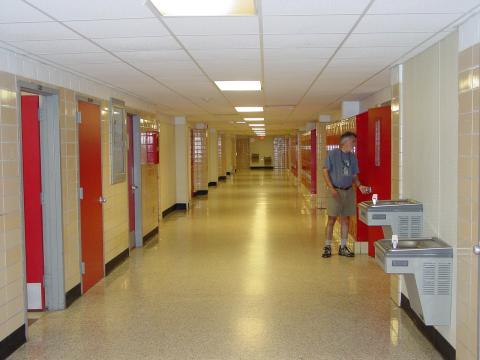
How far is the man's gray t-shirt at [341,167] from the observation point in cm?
674

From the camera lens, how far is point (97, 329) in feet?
14.5

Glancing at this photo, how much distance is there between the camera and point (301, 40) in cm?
389

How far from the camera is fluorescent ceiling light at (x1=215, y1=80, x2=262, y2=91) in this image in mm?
6316

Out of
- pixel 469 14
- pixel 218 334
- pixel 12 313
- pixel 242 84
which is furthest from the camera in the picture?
pixel 242 84

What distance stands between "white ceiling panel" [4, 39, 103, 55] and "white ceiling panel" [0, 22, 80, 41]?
0.45ft

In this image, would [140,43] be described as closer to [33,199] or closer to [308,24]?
[308,24]

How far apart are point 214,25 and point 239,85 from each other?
321 cm

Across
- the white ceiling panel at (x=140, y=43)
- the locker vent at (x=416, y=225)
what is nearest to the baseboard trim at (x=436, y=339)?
the locker vent at (x=416, y=225)

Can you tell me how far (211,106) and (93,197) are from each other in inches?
171

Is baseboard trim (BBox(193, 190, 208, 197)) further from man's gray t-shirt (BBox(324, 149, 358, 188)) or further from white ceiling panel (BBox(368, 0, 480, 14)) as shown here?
white ceiling panel (BBox(368, 0, 480, 14))

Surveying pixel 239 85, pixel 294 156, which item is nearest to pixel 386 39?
pixel 239 85

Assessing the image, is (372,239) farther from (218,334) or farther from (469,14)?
(469,14)

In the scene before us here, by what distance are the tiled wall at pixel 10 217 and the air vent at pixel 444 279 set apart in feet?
10.4

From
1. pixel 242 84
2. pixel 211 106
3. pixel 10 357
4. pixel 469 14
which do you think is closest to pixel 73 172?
pixel 10 357
